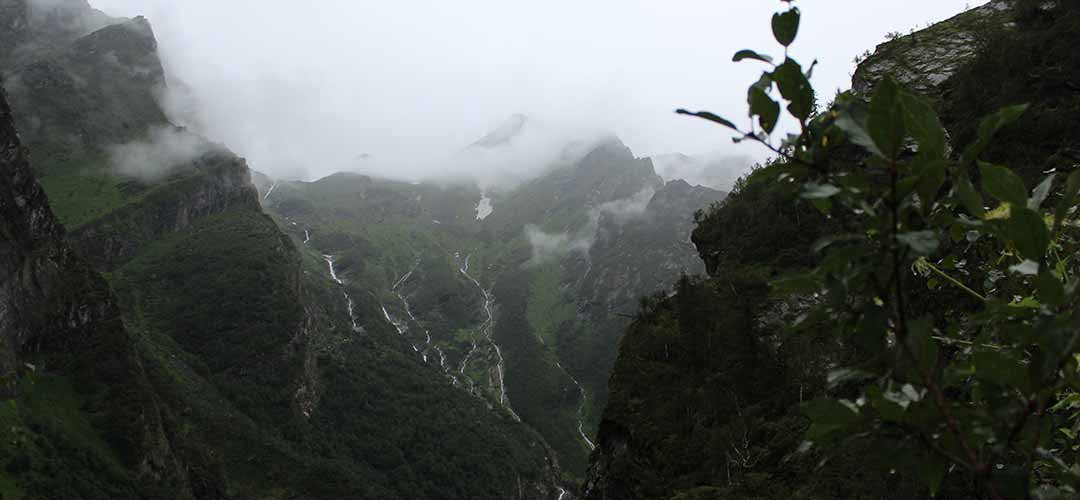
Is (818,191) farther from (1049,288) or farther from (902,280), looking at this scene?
(1049,288)

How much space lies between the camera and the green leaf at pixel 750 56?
1.25 m

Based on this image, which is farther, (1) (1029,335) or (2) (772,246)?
(2) (772,246)

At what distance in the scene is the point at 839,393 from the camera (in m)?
12.0

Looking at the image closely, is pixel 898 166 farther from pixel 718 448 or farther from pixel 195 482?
pixel 195 482

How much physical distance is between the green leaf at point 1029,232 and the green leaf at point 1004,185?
0.03 metres

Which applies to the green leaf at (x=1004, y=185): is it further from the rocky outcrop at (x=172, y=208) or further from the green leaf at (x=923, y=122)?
the rocky outcrop at (x=172, y=208)

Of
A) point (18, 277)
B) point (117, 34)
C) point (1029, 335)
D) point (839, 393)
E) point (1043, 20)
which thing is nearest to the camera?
point (1029, 335)

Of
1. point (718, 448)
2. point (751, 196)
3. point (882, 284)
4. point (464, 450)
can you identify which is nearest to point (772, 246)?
point (751, 196)

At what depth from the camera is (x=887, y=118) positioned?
40.1 inches

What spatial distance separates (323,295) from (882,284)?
167939 millimetres

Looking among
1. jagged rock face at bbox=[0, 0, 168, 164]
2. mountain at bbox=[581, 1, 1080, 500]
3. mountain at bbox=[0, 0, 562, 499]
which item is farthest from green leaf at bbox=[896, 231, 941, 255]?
jagged rock face at bbox=[0, 0, 168, 164]

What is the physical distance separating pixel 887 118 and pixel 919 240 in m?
0.20

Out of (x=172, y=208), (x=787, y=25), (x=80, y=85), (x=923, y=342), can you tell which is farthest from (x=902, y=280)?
(x=80, y=85)

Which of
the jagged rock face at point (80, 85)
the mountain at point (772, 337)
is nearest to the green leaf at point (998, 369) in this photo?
the mountain at point (772, 337)
